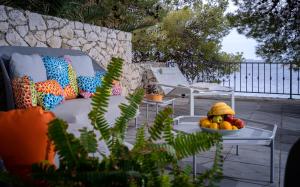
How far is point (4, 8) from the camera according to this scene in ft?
13.1

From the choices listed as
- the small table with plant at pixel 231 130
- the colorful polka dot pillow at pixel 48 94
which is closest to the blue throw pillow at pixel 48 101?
the colorful polka dot pillow at pixel 48 94

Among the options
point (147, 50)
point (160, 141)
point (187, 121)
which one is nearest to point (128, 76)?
point (147, 50)

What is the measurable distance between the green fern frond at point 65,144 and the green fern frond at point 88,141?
0.06 ft

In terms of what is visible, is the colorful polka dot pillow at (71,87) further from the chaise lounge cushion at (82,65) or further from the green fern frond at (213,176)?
the green fern frond at (213,176)

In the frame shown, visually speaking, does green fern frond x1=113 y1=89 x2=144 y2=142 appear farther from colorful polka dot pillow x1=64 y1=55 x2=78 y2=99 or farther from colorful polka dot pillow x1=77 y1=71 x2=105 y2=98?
colorful polka dot pillow x1=77 y1=71 x2=105 y2=98

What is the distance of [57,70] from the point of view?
3.79 metres

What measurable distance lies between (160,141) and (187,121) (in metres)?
2.44

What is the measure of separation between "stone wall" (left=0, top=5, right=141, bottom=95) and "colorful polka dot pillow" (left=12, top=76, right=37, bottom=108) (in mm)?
1149

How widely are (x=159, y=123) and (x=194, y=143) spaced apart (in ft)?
0.27

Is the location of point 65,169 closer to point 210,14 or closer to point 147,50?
point 147,50

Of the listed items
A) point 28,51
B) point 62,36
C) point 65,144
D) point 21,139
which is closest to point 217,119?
point 21,139

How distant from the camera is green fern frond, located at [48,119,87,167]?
0.57m

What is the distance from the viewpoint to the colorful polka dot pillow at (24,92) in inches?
119

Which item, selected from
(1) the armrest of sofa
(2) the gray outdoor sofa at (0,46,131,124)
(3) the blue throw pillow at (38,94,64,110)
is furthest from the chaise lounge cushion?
(1) the armrest of sofa
